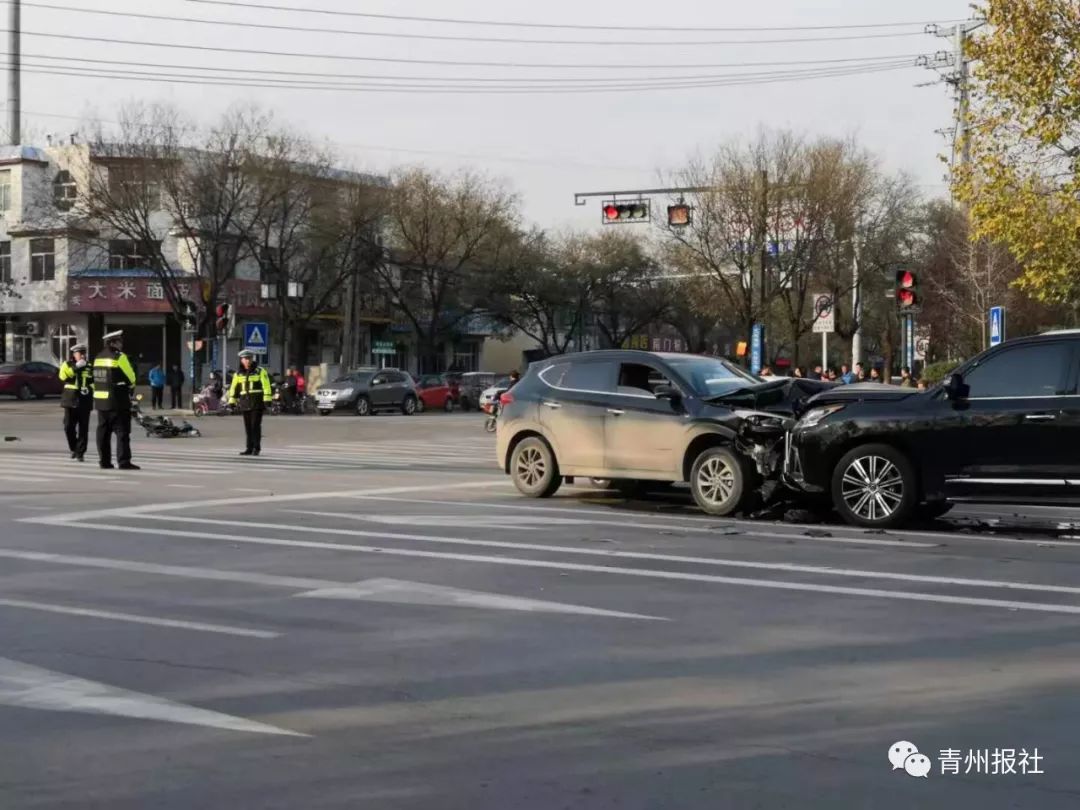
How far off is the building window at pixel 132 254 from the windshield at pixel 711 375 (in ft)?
127

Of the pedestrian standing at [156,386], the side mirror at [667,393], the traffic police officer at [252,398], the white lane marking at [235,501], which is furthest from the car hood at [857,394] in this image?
the pedestrian standing at [156,386]

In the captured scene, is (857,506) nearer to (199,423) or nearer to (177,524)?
(177,524)

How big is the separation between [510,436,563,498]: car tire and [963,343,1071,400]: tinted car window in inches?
200

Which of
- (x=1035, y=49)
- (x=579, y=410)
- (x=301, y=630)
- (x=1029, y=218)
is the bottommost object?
(x=301, y=630)

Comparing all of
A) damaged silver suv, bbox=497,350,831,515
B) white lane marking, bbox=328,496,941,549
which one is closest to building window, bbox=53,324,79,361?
damaged silver suv, bbox=497,350,831,515

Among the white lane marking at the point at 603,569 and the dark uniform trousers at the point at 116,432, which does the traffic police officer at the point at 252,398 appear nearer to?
the dark uniform trousers at the point at 116,432

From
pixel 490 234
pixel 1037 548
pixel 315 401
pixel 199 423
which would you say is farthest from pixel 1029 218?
pixel 490 234

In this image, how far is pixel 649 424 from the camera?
47.8 feet

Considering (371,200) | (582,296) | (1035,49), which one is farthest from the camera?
(582,296)

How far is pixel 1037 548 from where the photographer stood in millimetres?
11430

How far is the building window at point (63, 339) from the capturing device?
2489 inches

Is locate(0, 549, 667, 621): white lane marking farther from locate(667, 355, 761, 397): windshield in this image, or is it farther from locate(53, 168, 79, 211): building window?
locate(53, 168, 79, 211): building window

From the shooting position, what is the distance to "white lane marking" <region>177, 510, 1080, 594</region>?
9414 millimetres

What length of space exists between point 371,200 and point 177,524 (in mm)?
45523
